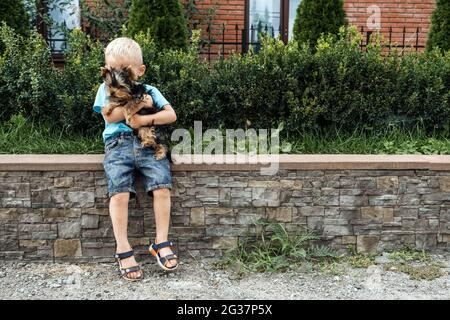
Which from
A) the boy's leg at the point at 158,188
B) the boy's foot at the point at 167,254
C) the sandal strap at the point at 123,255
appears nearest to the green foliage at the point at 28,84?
the boy's leg at the point at 158,188

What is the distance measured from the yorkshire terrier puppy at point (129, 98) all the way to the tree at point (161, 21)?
2087mm

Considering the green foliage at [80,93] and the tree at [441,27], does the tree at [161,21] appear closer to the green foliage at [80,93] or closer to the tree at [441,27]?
the green foliage at [80,93]

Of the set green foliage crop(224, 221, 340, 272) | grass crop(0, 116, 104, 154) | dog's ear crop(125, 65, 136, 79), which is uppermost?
dog's ear crop(125, 65, 136, 79)

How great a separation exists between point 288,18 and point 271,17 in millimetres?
279

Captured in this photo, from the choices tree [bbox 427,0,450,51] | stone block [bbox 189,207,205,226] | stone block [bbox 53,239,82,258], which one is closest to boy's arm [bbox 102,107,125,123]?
stone block [bbox 189,207,205,226]

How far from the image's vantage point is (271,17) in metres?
8.84

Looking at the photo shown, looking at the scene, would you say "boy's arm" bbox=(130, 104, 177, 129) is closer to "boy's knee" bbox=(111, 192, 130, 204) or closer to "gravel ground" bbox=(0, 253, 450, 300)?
"boy's knee" bbox=(111, 192, 130, 204)

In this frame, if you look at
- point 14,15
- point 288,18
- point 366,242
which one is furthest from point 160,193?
point 288,18

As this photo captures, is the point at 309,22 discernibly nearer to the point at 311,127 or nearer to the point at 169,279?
the point at 311,127

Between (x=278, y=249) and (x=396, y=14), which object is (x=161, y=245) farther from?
(x=396, y=14)

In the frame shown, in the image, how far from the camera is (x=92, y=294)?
138 inches

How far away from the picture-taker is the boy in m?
3.62

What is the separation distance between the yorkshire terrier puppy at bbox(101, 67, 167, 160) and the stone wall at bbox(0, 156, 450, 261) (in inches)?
13.3

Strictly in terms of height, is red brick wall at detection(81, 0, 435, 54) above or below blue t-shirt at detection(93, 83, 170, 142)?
above
